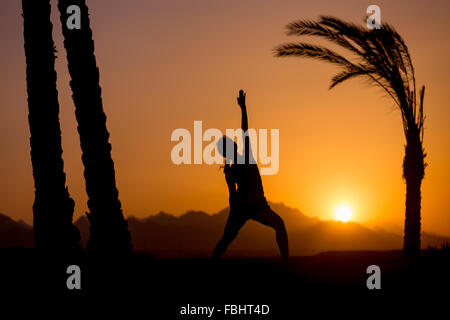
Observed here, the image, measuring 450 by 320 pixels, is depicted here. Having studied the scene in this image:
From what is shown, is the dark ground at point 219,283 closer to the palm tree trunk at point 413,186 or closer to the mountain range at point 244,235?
the palm tree trunk at point 413,186

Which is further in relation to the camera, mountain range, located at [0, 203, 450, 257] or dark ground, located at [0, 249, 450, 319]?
mountain range, located at [0, 203, 450, 257]

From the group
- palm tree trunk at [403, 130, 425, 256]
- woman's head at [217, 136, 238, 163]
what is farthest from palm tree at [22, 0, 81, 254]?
palm tree trunk at [403, 130, 425, 256]

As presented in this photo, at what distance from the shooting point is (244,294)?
27.1 feet

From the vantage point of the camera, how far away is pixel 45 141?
9.67m

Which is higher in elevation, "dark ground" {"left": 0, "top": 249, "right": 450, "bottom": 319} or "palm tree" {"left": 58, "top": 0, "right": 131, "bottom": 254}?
"palm tree" {"left": 58, "top": 0, "right": 131, "bottom": 254}

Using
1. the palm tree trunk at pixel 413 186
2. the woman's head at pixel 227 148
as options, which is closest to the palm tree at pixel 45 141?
the woman's head at pixel 227 148

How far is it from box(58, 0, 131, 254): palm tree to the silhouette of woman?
1.67 metres

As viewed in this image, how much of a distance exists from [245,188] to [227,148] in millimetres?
646

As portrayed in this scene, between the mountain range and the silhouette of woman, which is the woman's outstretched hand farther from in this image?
the mountain range

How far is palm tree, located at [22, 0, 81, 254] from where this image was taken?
31.0 ft

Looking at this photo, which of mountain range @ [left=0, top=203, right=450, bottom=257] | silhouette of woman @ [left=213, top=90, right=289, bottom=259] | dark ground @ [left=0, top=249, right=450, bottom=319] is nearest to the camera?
dark ground @ [left=0, top=249, right=450, bottom=319]

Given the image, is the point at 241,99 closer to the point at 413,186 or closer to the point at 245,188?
the point at 245,188

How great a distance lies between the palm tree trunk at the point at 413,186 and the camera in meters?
14.5
